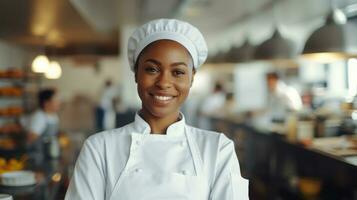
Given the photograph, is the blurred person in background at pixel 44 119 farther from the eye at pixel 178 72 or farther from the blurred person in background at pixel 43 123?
the eye at pixel 178 72

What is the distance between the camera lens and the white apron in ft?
2.93

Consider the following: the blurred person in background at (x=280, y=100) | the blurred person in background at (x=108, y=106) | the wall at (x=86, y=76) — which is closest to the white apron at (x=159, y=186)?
the blurred person in background at (x=280, y=100)

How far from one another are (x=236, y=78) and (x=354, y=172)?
206 inches

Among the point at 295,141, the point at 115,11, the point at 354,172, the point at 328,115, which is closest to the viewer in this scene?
the point at 354,172

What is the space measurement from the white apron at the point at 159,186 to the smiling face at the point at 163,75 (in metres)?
0.14

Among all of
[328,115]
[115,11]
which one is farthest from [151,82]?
[115,11]

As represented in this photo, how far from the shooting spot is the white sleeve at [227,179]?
0.89 metres

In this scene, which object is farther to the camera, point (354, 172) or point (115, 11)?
point (115, 11)

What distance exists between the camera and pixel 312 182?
2.78 m

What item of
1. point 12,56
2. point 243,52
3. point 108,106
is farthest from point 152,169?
point 108,106

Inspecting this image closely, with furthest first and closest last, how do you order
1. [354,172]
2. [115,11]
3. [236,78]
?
[236,78] → [115,11] → [354,172]

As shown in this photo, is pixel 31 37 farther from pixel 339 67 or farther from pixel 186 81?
pixel 186 81

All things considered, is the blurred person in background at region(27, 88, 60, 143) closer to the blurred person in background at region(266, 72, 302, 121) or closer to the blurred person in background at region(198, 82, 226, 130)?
the blurred person in background at region(266, 72, 302, 121)

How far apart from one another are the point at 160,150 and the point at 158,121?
0.07 metres
